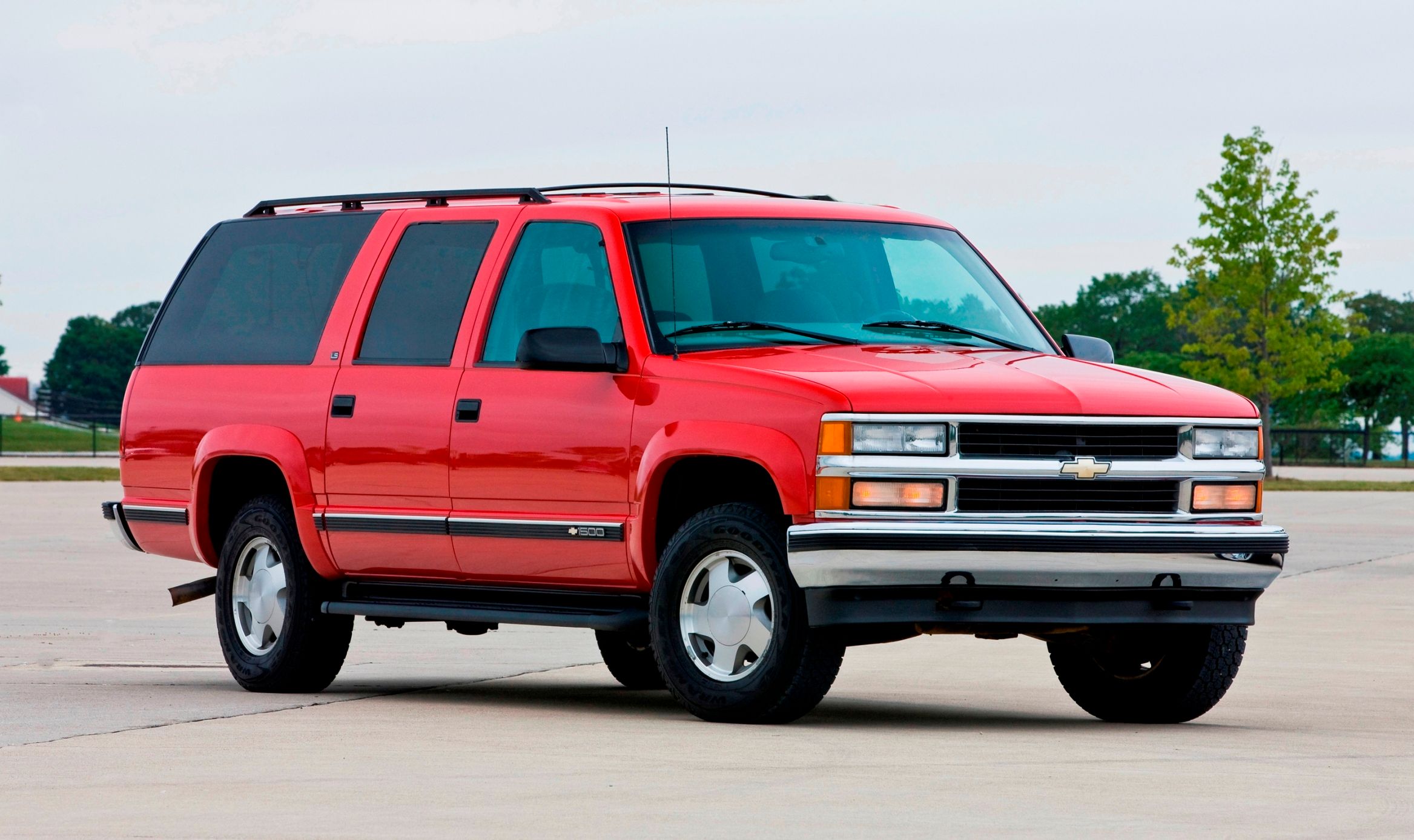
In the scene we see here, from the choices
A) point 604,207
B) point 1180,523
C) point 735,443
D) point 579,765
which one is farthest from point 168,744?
point 1180,523

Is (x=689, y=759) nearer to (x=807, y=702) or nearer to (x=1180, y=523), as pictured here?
(x=807, y=702)

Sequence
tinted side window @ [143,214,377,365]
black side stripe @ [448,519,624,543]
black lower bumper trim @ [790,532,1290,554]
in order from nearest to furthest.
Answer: black lower bumper trim @ [790,532,1290,554] → black side stripe @ [448,519,624,543] → tinted side window @ [143,214,377,365]

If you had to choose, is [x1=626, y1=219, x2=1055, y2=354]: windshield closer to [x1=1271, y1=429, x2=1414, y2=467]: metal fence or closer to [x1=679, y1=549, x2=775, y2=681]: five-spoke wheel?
[x1=679, y1=549, x2=775, y2=681]: five-spoke wheel

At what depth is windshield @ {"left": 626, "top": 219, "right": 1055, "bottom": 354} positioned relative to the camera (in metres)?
9.20

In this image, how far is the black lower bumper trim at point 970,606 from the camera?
8.19m

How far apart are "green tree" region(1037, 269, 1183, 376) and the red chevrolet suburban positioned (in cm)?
13777

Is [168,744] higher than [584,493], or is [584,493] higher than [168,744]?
[584,493]

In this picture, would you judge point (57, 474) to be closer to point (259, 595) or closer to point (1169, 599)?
point (259, 595)

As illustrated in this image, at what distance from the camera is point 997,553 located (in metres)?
8.16

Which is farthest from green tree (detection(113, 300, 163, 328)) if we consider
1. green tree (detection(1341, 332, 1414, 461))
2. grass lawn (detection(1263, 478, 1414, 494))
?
grass lawn (detection(1263, 478, 1414, 494))

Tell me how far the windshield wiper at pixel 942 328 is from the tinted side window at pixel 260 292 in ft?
8.15

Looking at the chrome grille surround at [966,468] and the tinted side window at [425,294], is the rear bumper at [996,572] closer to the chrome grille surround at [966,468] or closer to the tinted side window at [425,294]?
the chrome grille surround at [966,468]

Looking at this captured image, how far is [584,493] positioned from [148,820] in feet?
10.4

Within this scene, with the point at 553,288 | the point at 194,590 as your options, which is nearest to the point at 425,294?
the point at 553,288
